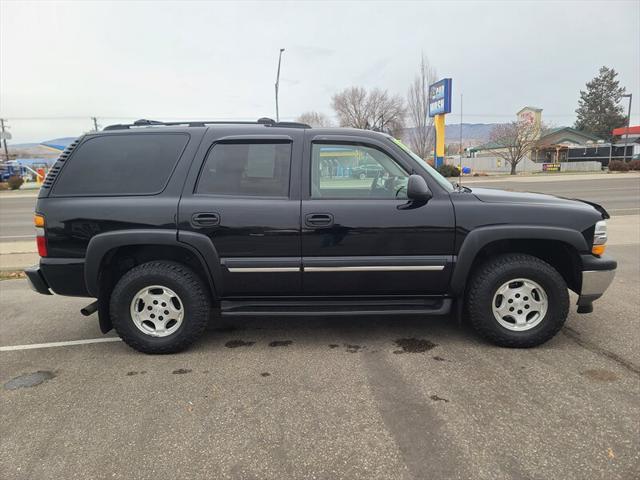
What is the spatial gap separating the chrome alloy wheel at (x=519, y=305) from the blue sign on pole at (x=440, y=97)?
31019 mm

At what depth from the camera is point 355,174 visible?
3.89m

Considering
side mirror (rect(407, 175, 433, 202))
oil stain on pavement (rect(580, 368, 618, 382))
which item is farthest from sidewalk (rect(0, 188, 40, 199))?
oil stain on pavement (rect(580, 368, 618, 382))

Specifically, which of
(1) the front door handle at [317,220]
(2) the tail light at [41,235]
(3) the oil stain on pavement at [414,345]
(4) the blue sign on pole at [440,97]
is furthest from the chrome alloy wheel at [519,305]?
(4) the blue sign on pole at [440,97]

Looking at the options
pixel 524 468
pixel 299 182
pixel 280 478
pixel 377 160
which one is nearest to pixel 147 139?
pixel 299 182

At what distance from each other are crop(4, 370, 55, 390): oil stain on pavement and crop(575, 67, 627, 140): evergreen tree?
9070 cm

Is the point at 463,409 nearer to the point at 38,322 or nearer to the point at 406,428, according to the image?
the point at 406,428

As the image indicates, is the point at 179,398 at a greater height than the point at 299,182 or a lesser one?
lesser

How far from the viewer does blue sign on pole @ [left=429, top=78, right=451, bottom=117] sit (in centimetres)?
3231

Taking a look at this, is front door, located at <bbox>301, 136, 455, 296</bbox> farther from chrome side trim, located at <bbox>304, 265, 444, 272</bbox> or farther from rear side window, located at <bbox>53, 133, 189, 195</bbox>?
rear side window, located at <bbox>53, 133, 189, 195</bbox>

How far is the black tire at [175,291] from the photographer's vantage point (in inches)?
149

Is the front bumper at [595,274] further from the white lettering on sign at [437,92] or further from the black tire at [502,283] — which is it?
the white lettering on sign at [437,92]

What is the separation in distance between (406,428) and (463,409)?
45 cm

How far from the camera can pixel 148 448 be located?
262 centimetres

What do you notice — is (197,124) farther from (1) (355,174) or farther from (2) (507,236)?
(2) (507,236)
